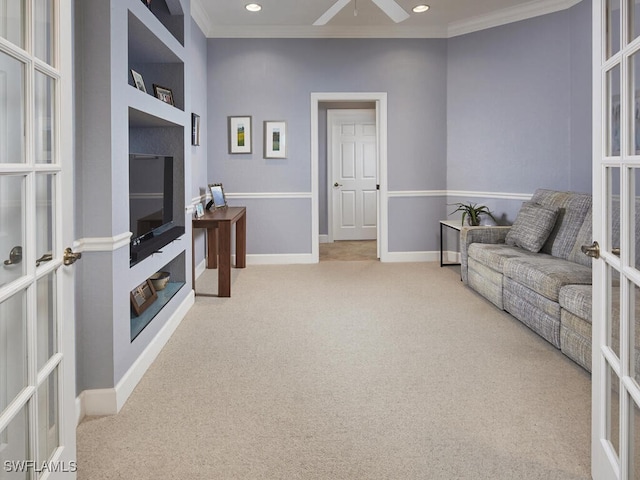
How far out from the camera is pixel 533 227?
13.2ft

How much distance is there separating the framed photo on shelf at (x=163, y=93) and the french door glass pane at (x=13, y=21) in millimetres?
2277

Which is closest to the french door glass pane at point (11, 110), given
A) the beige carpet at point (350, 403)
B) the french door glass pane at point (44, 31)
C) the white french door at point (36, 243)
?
the white french door at point (36, 243)

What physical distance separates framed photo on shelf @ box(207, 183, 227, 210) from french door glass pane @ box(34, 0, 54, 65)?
3.95 metres

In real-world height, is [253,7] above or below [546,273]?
above

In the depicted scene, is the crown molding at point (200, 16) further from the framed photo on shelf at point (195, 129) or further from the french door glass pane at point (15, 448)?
the french door glass pane at point (15, 448)

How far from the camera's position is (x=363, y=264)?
5902 millimetres

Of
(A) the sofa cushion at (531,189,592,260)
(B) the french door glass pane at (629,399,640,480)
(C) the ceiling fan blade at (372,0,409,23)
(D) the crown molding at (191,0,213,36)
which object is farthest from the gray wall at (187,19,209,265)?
(B) the french door glass pane at (629,399,640,480)

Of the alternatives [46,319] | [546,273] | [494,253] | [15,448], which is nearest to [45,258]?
[46,319]

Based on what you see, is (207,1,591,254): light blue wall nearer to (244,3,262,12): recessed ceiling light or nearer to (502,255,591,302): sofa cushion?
(244,3,262,12): recessed ceiling light

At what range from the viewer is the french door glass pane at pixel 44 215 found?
133 centimetres

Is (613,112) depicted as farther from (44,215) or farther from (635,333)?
(44,215)

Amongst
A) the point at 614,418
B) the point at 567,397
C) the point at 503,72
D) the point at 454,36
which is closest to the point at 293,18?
the point at 454,36

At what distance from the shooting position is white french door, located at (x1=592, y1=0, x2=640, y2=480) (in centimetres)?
129

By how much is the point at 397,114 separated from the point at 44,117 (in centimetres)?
494
